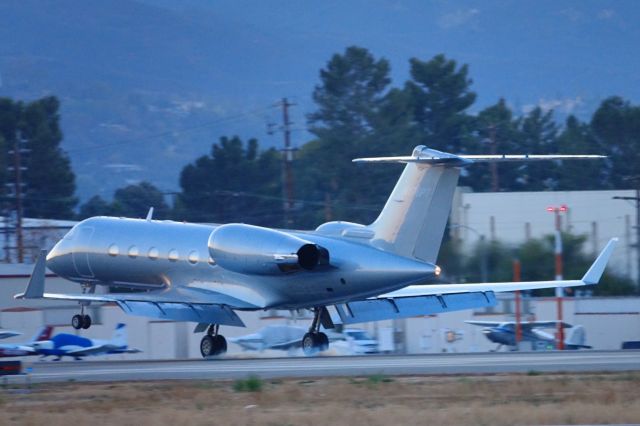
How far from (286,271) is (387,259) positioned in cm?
269

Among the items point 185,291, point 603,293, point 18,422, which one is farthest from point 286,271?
point 603,293

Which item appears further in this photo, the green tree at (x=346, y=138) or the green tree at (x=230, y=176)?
the green tree at (x=230, y=176)

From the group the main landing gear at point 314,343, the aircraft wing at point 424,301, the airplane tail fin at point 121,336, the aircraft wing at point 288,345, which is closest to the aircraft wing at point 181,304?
the main landing gear at point 314,343

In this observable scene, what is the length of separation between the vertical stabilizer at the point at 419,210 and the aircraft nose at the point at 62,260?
415 inches

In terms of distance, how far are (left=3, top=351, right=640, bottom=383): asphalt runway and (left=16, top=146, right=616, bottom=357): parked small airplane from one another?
1883 mm

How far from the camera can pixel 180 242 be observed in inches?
1323

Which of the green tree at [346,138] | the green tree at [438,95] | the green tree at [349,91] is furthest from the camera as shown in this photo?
the green tree at [438,95]

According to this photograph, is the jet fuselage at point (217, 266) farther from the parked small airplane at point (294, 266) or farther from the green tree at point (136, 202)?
the green tree at point (136, 202)

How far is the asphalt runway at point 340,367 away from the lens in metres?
24.6

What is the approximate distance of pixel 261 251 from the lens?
30625 millimetres

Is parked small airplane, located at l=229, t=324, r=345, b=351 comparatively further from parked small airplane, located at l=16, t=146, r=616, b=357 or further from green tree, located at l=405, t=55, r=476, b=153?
green tree, located at l=405, t=55, r=476, b=153

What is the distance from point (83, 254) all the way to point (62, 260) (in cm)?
117

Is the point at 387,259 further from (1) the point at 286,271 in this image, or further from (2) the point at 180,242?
(2) the point at 180,242

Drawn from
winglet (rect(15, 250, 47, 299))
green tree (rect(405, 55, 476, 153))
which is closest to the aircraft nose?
winglet (rect(15, 250, 47, 299))
